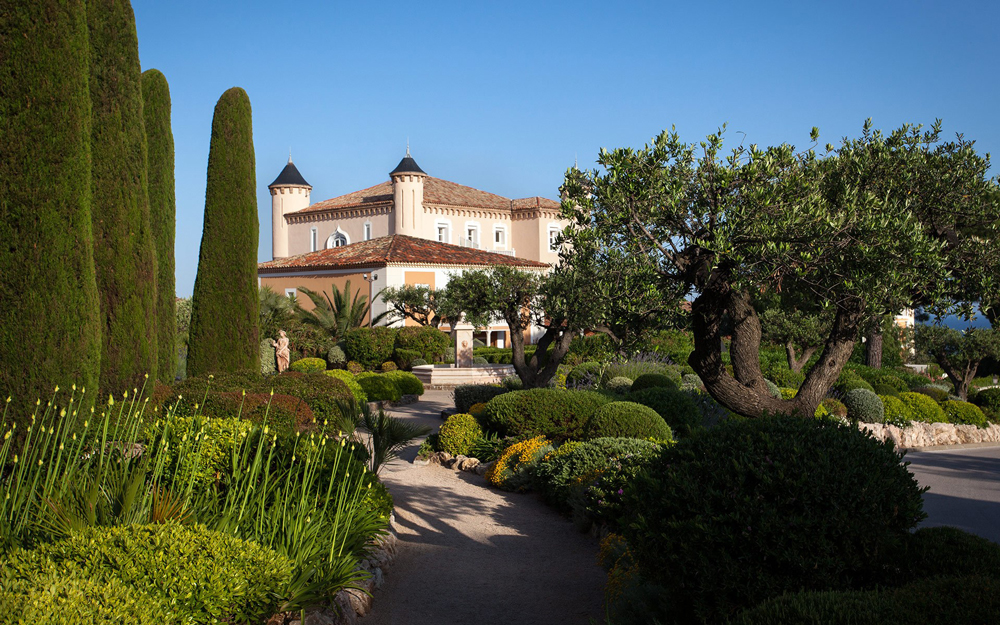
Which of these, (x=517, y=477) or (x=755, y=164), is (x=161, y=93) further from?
(x=755, y=164)

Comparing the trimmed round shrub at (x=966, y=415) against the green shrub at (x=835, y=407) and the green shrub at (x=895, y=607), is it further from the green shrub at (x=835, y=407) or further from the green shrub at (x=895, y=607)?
the green shrub at (x=895, y=607)

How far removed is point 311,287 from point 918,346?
27.4 metres

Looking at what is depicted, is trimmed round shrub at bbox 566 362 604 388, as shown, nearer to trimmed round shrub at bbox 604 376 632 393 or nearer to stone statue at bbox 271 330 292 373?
trimmed round shrub at bbox 604 376 632 393

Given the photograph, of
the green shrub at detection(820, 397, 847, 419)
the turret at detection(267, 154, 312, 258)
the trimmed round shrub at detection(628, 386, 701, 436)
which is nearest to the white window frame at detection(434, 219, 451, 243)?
the turret at detection(267, 154, 312, 258)

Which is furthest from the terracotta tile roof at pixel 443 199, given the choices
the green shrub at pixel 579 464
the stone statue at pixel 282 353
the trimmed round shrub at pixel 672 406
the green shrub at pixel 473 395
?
the green shrub at pixel 579 464

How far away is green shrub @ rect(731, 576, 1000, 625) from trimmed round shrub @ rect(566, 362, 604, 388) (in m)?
14.6

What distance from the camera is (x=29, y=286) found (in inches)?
289

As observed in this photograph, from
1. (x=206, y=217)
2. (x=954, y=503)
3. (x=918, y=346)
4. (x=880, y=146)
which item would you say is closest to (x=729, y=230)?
→ (x=880, y=146)

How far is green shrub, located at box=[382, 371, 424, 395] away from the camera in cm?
2004

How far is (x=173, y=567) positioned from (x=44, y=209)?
5.63m

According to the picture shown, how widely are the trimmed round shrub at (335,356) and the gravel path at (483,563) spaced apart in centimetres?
1661

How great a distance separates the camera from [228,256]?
48.7 feet

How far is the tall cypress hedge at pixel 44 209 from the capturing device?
727 cm

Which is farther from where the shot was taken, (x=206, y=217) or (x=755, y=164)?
(x=206, y=217)
